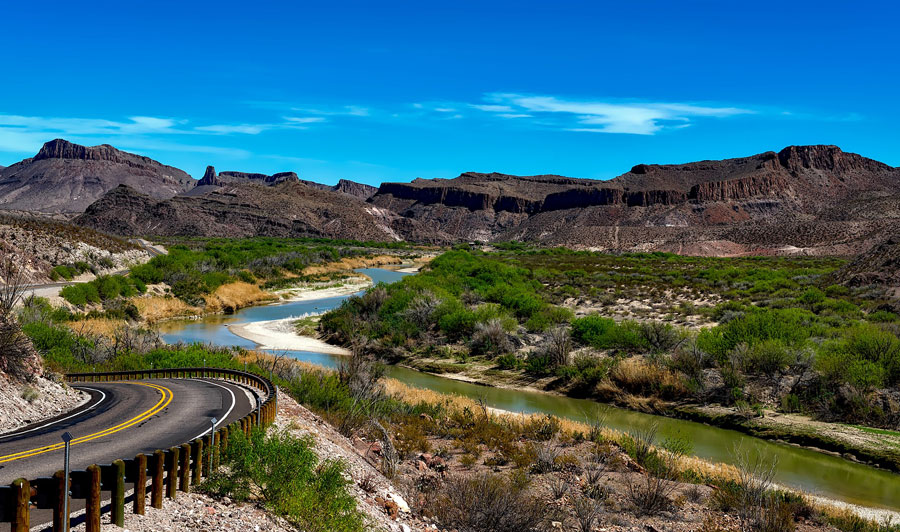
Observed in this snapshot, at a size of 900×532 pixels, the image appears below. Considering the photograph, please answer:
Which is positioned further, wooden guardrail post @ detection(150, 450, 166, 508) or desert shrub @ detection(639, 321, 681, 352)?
desert shrub @ detection(639, 321, 681, 352)

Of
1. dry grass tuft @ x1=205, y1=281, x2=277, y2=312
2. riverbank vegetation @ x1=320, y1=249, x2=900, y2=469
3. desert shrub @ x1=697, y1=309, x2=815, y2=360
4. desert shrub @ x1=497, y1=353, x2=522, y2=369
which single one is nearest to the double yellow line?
riverbank vegetation @ x1=320, y1=249, x2=900, y2=469

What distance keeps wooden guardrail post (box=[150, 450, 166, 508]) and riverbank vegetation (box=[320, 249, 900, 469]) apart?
1667 cm

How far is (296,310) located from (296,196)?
13255cm

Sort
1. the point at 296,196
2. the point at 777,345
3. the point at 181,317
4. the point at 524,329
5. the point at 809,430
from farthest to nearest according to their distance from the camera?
the point at 296,196 < the point at 181,317 < the point at 524,329 < the point at 777,345 < the point at 809,430

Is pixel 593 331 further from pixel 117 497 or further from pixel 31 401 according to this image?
pixel 117 497

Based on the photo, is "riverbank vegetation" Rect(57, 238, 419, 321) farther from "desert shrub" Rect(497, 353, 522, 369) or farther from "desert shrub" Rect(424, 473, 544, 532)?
"desert shrub" Rect(424, 473, 544, 532)

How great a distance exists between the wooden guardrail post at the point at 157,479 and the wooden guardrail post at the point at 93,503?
908 mm

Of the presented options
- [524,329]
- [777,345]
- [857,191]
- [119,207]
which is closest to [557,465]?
[777,345]

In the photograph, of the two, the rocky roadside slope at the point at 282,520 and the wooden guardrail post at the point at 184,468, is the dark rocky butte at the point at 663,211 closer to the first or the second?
the rocky roadside slope at the point at 282,520

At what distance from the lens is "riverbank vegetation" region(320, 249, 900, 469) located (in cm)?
2016

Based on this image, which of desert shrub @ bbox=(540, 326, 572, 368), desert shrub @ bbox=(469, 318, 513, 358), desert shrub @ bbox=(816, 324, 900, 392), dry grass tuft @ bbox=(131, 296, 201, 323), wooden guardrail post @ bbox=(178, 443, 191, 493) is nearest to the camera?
wooden guardrail post @ bbox=(178, 443, 191, 493)

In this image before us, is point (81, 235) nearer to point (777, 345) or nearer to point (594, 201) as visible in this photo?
point (777, 345)

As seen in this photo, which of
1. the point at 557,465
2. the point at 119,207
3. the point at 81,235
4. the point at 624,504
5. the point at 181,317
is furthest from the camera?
the point at 119,207

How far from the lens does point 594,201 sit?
184 meters
